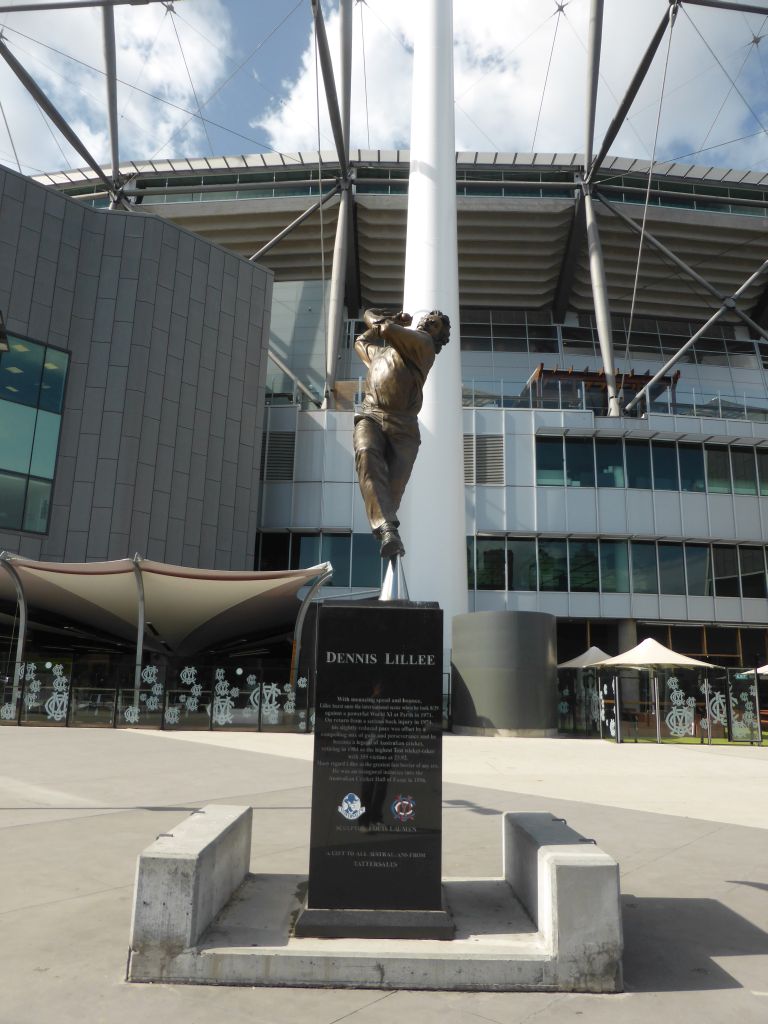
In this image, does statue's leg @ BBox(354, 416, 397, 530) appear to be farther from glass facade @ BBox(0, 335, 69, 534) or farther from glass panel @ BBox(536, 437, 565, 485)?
glass panel @ BBox(536, 437, 565, 485)

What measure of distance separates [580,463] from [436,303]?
9592mm

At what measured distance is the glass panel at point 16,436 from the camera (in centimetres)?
2816

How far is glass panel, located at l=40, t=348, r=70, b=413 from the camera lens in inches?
1159

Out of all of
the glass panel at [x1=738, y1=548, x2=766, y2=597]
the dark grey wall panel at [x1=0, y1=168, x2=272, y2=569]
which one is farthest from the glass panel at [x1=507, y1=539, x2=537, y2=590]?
the dark grey wall panel at [x1=0, y1=168, x2=272, y2=569]

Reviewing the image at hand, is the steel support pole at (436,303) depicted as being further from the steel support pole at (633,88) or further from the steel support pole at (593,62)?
the steel support pole at (633,88)

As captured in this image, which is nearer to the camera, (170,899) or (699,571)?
(170,899)

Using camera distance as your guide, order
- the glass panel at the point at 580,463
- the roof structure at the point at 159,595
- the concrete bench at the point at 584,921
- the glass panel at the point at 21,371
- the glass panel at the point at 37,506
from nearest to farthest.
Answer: the concrete bench at the point at 584,921
the roof structure at the point at 159,595
the glass panel at the point at 37,506
the glass panel at the point at 21,371
the glass panel at the point at 580,463

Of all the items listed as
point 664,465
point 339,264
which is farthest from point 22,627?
point 664,465

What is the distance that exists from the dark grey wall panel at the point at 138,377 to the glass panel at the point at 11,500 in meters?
0.53

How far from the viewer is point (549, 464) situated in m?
35.3

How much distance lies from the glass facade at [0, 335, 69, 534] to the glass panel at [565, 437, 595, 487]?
819 inches

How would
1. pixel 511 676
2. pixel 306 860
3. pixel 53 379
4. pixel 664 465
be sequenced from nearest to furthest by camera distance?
1. pixel 306 860
2. pixel 511 676
3. pixel 53 379
4. pixel 664 465

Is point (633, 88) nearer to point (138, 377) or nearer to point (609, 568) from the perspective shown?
point (609, 568)

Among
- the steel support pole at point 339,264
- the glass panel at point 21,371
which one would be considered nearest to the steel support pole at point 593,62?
the steel support pole at point 339,264
